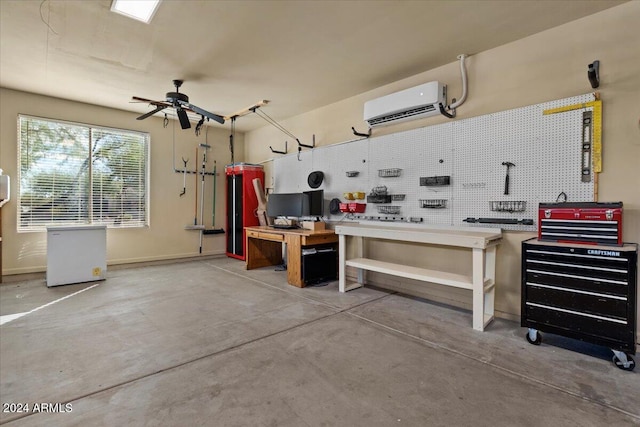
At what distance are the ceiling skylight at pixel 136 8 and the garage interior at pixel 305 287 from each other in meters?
0.08

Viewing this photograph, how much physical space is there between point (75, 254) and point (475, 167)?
548 centimetres

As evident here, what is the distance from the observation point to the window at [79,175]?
14.9 feet

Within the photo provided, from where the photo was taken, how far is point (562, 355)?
7.35 feet

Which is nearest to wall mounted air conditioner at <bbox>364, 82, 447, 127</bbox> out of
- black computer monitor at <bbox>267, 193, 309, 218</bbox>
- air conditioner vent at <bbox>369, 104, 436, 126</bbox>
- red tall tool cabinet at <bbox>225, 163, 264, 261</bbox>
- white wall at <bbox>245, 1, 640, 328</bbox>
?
air conditioner vent at <bbox>369, 104, 436, 126</bbox>

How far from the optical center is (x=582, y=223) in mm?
2248

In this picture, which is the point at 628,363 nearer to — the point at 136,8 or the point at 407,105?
the point at 407,105

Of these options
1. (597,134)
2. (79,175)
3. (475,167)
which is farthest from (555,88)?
(79,175)

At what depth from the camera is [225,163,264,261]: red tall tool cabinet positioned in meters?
6.07

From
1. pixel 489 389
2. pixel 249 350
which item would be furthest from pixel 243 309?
pixel 489 389

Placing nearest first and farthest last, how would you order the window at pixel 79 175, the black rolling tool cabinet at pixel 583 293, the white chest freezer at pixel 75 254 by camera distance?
the black rolling tool cabinet at pixel 583 293
the white chest freezer at pixel 75 254
the window at pixel 79 175

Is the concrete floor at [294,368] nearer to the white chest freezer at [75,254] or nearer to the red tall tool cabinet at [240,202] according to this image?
the white chest freezer at [75,254]

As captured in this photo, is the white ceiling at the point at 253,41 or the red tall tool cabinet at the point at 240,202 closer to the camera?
the white ceiling at the point at 253,41

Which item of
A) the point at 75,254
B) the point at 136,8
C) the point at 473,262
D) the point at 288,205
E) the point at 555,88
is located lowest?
the point at 75,254

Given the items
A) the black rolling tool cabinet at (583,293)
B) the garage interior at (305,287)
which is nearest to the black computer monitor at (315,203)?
the garage interior at (305,287)
